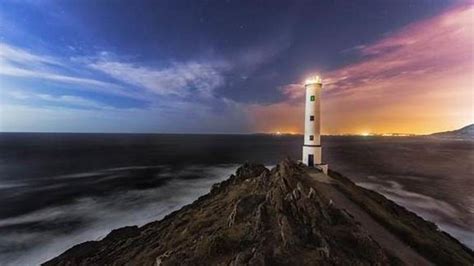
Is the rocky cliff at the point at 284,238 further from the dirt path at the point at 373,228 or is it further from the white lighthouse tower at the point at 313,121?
the white lighthouse tower at the point at 313,121

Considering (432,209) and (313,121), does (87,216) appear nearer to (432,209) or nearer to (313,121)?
(313,121)

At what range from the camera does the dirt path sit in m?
12.3

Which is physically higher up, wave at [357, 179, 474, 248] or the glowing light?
the glowing light

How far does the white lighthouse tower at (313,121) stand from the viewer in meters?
25.0

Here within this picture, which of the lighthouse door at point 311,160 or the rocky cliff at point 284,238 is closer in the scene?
the rocky cliff at point 284,238

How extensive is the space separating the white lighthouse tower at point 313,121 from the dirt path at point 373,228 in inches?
181

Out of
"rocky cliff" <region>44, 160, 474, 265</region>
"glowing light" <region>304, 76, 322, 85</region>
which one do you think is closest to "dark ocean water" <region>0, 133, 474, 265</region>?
"rocky cliff" <region>44, 160, 474, 265</region>

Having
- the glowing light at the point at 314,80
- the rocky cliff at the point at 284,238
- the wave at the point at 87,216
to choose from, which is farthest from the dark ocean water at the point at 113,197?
the glowing light at the point at 314,80

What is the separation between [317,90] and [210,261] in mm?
18330

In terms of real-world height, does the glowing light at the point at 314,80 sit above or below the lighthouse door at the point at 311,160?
above

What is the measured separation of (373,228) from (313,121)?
39.4 feet

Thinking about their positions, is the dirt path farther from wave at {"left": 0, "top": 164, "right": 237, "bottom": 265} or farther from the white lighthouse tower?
wave at {"left": 0, "top": 164, "right": 237, "bottom": 265}

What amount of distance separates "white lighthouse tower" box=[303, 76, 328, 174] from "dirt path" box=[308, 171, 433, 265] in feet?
15.1

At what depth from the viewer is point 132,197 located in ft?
120
